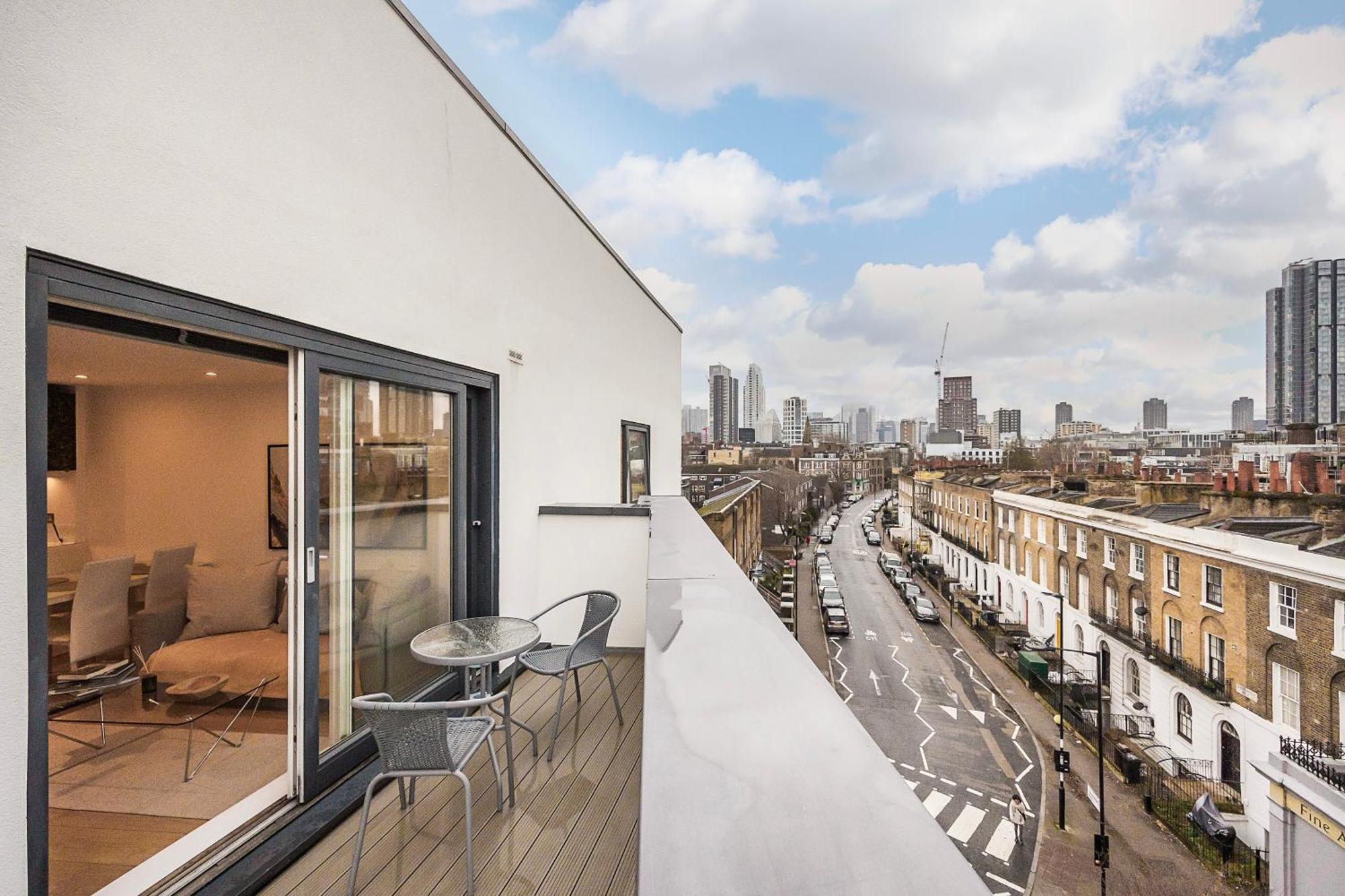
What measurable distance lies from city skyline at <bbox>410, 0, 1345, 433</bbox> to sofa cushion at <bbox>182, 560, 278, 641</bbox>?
3944 millimetres

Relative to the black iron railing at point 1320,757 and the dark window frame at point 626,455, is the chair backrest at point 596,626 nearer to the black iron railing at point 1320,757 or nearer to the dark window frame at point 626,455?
the dark window frame at point 626,455

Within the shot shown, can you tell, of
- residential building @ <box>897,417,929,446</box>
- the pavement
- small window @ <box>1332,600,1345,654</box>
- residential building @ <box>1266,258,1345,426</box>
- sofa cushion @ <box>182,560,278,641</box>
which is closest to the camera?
sofa cushion @ <box>182,560,278,641</box>

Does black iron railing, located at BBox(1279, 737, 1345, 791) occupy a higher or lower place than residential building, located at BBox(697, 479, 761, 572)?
lower

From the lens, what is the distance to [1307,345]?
29328 mm

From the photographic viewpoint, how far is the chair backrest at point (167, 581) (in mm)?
3949

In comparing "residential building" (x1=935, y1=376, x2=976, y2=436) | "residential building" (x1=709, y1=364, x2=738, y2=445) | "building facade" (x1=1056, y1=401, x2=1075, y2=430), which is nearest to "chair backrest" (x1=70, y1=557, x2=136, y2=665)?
"residential building" (x1=709, y1=364, x2=738, y2=445)

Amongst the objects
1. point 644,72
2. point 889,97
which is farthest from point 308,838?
point 889,97

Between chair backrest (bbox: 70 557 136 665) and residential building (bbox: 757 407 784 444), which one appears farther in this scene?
residential building (bbox: 757 407 784 444)

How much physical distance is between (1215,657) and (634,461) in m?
17.1

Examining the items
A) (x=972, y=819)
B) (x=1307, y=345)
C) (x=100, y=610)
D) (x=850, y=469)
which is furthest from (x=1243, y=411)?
(x=100, y=610)

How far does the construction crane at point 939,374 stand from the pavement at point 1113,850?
255 feet

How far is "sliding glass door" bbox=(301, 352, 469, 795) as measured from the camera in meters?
2.14

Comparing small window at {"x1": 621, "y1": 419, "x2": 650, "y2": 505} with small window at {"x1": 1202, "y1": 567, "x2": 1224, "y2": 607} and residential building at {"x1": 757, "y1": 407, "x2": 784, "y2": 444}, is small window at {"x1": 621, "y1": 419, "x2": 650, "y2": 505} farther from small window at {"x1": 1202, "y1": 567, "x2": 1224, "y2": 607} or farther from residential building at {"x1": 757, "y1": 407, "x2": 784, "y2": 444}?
residential building at {"x1": 757, "y1": 407, "x2": 784, "y2": 444}

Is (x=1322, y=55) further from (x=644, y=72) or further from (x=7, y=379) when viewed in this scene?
(x=7, y=379)
